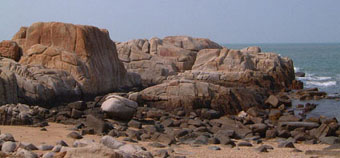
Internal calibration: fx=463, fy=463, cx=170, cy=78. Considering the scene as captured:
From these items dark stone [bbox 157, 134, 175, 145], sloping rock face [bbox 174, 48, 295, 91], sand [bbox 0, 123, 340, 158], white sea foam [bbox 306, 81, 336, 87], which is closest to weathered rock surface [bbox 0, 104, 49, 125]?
sand [bbox 0, 123, 340, 158]

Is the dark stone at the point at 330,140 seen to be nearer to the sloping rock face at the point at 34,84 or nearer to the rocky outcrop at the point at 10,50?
the sloping rock face at the point at 34,84

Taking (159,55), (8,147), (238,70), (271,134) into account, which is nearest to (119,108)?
(271,134)

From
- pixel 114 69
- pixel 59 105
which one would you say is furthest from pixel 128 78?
pixel 59 105

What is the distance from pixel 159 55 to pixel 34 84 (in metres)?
18.2

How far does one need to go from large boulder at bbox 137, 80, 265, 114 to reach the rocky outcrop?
671 centimetres

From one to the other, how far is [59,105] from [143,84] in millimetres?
11213

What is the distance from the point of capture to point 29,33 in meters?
24.0

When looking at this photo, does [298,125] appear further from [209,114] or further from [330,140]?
[209,114]

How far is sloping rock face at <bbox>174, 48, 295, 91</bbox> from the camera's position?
3306cm

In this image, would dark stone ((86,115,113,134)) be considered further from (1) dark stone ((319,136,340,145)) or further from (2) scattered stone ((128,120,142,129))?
(1) dark stone ((319,136,340,145))

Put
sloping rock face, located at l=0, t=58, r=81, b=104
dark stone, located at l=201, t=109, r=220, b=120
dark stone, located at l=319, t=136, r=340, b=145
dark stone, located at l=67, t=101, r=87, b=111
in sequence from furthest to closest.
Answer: dark stone, located at l=201, t=109, r=220, b=120, dark stone, located at l=67, t=101, r=87, b=111, sloping rock face, located at l=0, t=58, r=81, b=104, dark stone, located at l=319, t=136, r=340, b=145

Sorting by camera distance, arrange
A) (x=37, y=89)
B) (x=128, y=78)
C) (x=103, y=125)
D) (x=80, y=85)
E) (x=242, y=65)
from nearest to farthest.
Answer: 1. (x=103, y=125)
2. (x=37, y=89)
3. (x=80, y=85)
4. (x=128, y=78)
5. (x=242, y=65)

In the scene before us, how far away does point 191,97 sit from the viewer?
830 inches

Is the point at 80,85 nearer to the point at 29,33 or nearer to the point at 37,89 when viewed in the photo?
the point at 37,89
